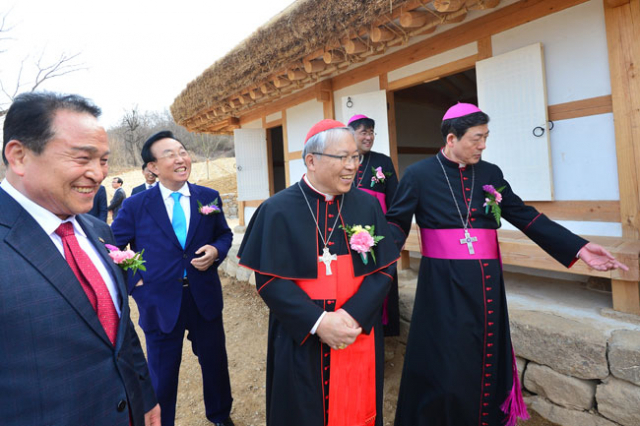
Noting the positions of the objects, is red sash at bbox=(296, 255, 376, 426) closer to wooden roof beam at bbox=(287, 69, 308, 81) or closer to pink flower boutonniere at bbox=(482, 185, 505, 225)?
pink flower boutonniere at bbox=(482, 185, 505, 225)

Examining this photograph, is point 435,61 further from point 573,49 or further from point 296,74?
point 296,74

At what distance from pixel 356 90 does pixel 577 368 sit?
Answer: 4.29 m

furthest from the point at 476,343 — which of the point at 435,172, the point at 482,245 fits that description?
the point at 435,172

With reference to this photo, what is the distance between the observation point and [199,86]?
697cm

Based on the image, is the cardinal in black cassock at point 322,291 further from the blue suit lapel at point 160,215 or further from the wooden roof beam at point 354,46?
the wooden roof beam at point 354,46

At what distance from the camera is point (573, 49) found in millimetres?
3236

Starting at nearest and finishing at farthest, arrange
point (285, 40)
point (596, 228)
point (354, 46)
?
1. point (596, 228)
2. point (354, 46)
3. point (285, 40)

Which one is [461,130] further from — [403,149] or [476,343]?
[403,149]

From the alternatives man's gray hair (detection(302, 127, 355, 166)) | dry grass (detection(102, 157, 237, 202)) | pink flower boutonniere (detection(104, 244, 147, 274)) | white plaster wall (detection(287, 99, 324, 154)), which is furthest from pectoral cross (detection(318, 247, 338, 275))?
dry grass (detection(102, 157, 237, 202))

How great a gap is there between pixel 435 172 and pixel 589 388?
78.7 inches

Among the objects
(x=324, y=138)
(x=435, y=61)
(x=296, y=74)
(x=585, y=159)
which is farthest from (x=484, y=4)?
(x=296, y=74)

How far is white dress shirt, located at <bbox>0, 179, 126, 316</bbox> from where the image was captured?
114 centimetres

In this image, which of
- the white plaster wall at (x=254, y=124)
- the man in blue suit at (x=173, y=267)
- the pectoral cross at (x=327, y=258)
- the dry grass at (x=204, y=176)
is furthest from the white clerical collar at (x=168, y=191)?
the dry grass at (x=204, y=176)

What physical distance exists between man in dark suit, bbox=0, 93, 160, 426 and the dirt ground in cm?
224
